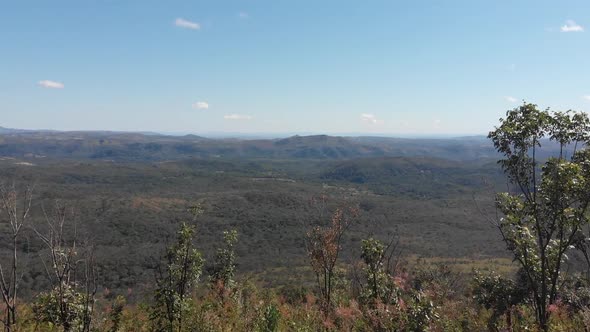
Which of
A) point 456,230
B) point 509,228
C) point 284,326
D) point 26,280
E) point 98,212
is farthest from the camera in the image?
point 456,230

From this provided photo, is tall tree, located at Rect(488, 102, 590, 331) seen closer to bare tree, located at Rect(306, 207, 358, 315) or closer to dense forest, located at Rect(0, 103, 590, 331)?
dense forest, located at Rect(0, 103, 590, 331)

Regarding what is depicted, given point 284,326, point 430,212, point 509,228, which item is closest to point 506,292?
point 509,228

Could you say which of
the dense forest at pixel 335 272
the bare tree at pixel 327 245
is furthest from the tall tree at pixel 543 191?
the bare tree at pixel 327 245

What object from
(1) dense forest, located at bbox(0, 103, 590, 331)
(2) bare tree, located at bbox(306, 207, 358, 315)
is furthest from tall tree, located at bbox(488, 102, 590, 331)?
(2) bare tree, located at bbox(306, 207, 358, 315)

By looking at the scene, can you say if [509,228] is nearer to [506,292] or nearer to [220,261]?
[506,292]

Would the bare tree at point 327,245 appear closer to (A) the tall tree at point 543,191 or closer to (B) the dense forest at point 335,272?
(B) the dense forest at point 335,272

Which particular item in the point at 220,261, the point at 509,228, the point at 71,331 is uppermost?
the point at 509,228

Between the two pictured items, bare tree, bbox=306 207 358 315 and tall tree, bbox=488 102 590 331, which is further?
bare tree, bbox=306 207 358 315

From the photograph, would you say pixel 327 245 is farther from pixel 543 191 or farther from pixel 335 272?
pixel 335 272
